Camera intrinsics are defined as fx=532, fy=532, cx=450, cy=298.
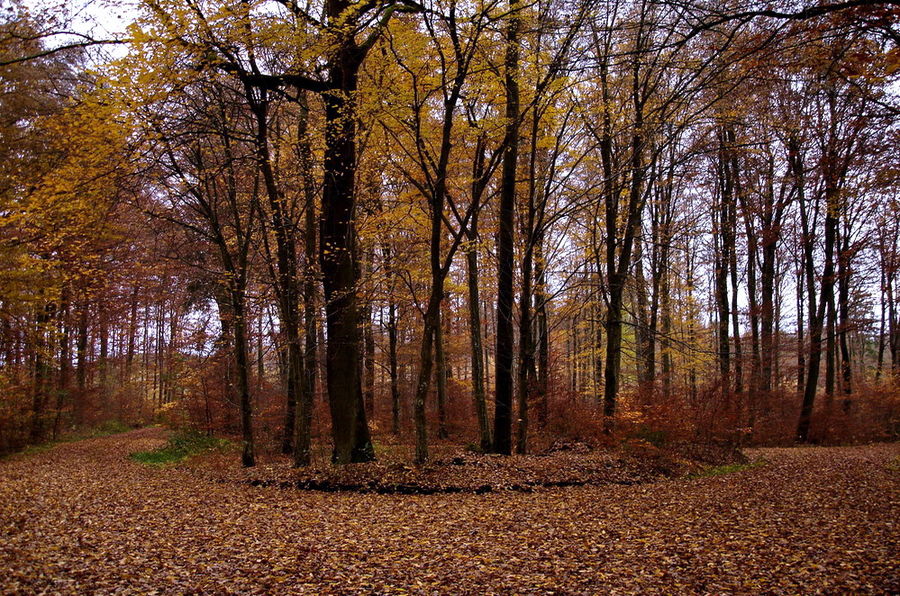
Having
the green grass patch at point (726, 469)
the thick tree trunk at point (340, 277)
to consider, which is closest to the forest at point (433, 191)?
the thick tree trunk at point (340, 277)

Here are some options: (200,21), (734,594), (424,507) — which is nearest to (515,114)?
(200,21)

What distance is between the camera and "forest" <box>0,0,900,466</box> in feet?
24.7

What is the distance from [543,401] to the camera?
14859 mm

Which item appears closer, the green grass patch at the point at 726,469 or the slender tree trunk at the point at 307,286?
the green grass patch at the point at 726,469

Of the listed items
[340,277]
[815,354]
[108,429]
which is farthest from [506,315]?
[108,429]

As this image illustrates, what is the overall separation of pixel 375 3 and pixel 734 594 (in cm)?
889

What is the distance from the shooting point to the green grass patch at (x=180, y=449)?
1421cm

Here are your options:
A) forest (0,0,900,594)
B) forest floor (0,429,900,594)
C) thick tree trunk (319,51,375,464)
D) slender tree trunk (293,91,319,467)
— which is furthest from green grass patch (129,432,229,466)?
thick tree trunk (319,51,375,464)

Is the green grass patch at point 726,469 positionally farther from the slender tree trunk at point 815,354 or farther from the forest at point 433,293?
the slender tree trunk at point 815,354

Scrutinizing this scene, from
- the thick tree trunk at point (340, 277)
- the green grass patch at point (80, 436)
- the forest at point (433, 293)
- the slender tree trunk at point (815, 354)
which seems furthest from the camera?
the slender tree trunk at point (815, 354)

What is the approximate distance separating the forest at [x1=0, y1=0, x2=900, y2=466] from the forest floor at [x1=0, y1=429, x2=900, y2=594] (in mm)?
2605

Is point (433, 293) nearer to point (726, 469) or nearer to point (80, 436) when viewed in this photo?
point (726, 469)

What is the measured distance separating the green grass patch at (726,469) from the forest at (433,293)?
0.12 m

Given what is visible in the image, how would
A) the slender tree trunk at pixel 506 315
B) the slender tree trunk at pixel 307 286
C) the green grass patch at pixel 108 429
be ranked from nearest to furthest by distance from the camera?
the slender tree trunk at pixel 307 286
the slender tree trunk at pixel 506 315
the green grass patch at pixel 108 429
